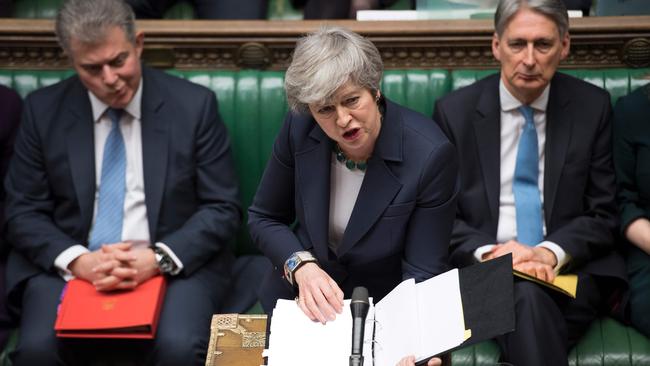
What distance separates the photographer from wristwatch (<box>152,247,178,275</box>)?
129 inches

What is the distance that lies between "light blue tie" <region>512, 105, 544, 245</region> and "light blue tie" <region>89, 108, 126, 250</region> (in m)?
1.39

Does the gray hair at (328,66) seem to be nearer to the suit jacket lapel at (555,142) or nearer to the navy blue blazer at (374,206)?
the navy blue blazer at (374,206)

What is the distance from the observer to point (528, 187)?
335 centimetres

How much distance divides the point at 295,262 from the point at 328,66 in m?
0.56

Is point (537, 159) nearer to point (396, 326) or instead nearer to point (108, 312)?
point (396, 326)

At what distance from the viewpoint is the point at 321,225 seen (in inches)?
109

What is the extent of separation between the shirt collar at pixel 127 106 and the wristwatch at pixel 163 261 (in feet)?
1.66

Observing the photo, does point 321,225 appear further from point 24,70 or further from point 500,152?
point 24,70

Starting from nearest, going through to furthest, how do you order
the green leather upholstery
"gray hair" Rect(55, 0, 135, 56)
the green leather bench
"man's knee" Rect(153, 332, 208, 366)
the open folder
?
the open folder → "man's knee" Rect(153, 332, 208, 366) → "gray hair" Rect(55, 0, 135, 56) → the green leather bench → the green leather upholstery

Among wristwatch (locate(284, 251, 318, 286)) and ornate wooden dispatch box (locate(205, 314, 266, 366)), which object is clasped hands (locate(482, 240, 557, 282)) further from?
ornate wooden dispatch box (locate(205, 314, 266, 366))

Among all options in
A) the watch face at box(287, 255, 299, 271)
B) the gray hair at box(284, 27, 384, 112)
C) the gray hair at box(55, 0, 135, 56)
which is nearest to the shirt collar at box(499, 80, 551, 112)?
the gray hair at box(284, 27, 384, 112)

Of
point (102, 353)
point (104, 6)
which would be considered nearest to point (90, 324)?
point (102, 353)

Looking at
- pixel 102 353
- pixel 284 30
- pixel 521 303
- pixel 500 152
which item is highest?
pixel 284 30

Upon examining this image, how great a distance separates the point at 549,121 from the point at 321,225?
3.44 feet
